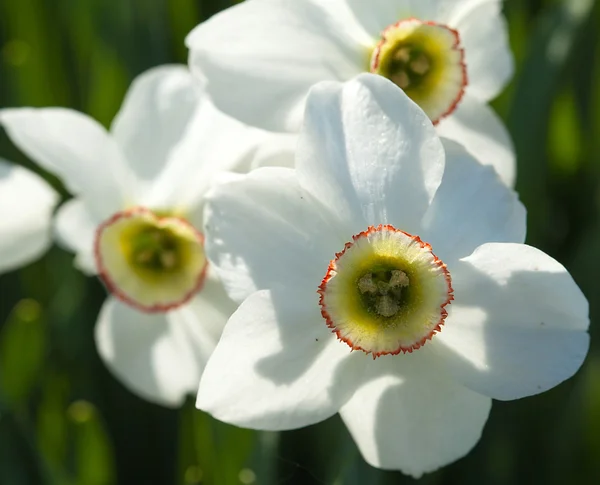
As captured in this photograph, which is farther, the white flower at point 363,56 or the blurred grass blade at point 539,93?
the blurred grass blade at point 539,93

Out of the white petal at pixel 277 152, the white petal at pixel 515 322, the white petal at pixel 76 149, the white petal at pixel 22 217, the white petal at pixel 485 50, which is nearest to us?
the white petal at pixel 515 322

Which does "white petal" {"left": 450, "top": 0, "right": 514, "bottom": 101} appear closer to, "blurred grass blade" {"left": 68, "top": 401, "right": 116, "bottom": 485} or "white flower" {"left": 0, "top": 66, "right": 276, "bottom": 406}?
"white flower" {"left": 0, "top": 66, "right": 276, "bottom": 406}

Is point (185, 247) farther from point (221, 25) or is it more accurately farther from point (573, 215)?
point (573, 215)

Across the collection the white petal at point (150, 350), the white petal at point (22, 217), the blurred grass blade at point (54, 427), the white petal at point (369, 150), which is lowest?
the blurred grass blade at point (54, 427)

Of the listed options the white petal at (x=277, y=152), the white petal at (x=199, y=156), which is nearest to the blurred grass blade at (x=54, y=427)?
the white petal at (x=199, y=156)

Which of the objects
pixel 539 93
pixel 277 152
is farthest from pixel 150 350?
pixel 539 93

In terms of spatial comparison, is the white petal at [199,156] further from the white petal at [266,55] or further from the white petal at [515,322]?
the white petal at [515,322]

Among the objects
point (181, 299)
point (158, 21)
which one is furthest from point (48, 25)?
point (181, 299)

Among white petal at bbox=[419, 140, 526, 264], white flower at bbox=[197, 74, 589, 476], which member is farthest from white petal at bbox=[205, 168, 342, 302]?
white petal at bbox=[419, 140, 526, 264]
